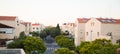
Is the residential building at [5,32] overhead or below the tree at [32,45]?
overhead

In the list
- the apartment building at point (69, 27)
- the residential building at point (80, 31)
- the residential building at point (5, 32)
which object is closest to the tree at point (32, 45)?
the residential building at point (5, 32)

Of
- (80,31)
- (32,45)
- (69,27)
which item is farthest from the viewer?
(69,27)

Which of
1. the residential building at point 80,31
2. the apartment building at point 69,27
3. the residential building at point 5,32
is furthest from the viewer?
the apartment building at point 69,27

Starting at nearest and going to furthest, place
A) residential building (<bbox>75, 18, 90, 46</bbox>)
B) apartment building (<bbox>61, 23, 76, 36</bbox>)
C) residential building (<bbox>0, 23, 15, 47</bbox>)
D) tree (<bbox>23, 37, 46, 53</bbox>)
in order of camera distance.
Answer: tree (<bbox>23, 37, 46, 53</bbox>), residential building (<bbox>0, 23, 15, 47</bbox>), residential building (<bbox>75, 18, 90, 46</bbox>), apartment building (<bbox>61, 23, 76, 36</bbox>)

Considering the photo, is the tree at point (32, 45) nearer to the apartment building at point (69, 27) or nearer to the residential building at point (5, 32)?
the residential building at point (5, 32)

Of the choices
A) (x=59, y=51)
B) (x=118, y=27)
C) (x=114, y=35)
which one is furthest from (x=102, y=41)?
(x=118, y=27)

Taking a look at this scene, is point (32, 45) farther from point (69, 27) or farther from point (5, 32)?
point (69, 27)

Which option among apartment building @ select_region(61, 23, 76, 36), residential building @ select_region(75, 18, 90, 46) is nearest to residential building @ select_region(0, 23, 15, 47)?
residential building @ select_region(75, 18, 90, 46)

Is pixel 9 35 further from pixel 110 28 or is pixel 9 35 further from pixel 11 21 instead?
pixel 110 28

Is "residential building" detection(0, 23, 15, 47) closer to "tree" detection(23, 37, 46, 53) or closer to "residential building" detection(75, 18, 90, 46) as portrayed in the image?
"tree" detection(23, 37, 46, 53)

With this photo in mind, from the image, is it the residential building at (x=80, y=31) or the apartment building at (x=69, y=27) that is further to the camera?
the apartment building at (x=69, y=27)

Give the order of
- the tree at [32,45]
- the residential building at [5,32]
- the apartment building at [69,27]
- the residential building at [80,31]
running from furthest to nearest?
the apartment building at [69,27] → the residential building at [80,31] → the residential building at [5,32] → the tree at [32,45]

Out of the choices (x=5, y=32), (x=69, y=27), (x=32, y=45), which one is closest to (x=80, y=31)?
(x=5, y=32)

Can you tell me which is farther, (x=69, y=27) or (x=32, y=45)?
(x=69, y=27)
